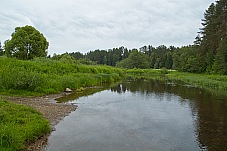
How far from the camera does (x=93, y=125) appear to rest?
39.0 ft

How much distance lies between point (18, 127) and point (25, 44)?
145 ft

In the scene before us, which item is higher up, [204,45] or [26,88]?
[204,45]

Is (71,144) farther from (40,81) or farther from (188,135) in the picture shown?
(40,81)

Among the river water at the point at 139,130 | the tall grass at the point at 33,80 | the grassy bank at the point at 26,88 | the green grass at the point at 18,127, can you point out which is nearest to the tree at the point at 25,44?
the grassy bank at the point at 26,88

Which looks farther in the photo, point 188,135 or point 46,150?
point 188,135

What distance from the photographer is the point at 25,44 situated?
4947 centimetres

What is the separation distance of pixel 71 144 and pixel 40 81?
12442 mm

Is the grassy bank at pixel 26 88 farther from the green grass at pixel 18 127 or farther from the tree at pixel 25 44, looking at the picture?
the tree at pixel 25 44


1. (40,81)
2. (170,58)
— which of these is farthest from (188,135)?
(170,58)

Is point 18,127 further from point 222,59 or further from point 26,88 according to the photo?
point 222,59

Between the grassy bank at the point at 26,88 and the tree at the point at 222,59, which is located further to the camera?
the tree at the point at 222,59

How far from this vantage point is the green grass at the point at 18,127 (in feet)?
25.0

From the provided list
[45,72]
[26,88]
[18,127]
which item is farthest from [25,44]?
[18,127]

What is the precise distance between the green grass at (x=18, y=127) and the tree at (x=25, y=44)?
4001cm
